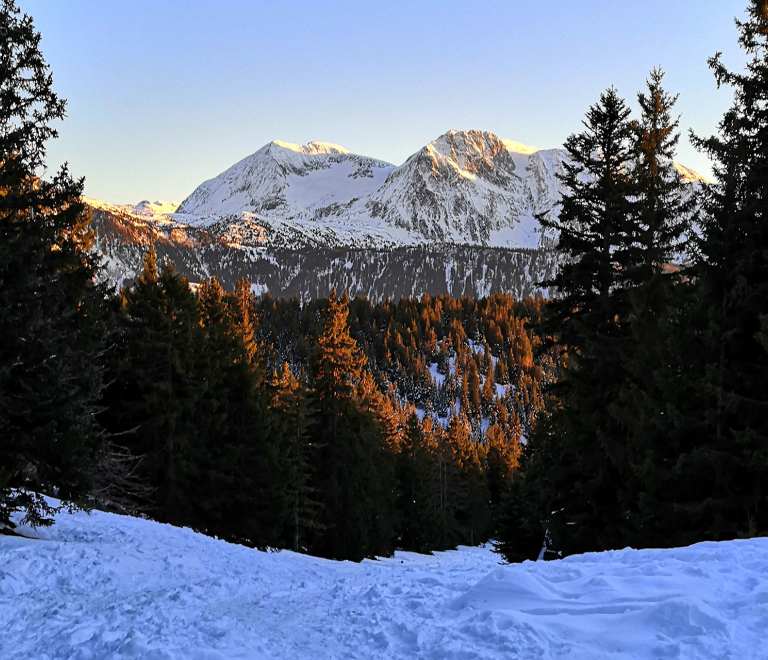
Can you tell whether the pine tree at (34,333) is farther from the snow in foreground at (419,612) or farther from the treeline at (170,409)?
the snow in foreground at (419,612)

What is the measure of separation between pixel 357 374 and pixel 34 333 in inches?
790

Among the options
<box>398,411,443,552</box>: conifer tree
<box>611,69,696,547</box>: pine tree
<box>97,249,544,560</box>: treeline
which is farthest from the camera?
<box>398,411,443,552</box>: conifer tree

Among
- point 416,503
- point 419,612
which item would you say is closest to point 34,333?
point 419,612

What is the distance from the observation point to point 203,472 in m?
21.4

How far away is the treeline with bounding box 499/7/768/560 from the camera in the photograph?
10641mm

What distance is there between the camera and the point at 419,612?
20.6 ft

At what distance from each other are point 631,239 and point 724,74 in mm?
4679

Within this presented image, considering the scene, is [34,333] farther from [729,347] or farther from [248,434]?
[248,434]

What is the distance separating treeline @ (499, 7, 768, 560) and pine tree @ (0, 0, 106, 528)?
1100cm

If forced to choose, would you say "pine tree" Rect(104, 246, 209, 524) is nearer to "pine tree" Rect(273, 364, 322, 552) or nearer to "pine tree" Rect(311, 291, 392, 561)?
"pine tree" Rect(273, 364, 322, 552)

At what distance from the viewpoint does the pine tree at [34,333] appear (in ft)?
32.7

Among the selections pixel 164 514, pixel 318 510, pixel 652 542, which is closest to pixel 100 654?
pixel 652 542

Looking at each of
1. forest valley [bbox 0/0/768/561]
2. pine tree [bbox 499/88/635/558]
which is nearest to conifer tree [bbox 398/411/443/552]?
forest valley [bbox 0/0/768/561]

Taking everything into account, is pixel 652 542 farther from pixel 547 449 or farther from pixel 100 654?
pixel 100 654
